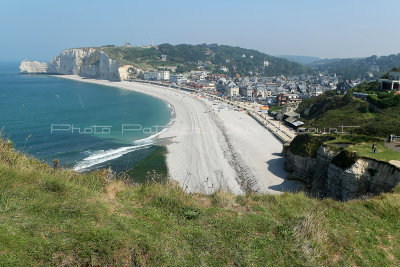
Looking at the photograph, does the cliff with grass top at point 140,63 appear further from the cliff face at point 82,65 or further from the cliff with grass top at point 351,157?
the cliff with grass top at point 351,157

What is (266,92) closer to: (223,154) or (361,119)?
(361,119)

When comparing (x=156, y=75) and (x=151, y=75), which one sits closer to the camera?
(x=156, y=75)

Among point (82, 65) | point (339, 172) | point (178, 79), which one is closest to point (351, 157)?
point (339, 172)

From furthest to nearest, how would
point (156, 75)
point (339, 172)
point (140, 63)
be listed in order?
point (140, 63)
point (156, 75)
point (339, 172)

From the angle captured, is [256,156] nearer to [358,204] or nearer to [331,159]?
[331,159]

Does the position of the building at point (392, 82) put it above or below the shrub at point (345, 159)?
above

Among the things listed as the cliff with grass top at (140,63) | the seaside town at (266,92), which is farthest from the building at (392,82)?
the cliff with grass top at (140,63)

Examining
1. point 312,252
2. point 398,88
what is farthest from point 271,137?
point 312,252
